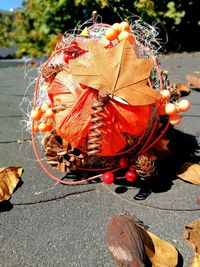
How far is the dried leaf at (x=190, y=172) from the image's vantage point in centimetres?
120

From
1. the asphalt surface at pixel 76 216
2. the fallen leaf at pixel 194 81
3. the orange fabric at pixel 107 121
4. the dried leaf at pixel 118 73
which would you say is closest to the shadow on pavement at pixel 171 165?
the asphalt surface at pixel 76 216

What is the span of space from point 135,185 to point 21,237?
429mm

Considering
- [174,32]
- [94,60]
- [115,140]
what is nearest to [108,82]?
[94,60]

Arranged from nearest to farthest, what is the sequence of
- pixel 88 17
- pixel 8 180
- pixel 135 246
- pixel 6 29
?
1. pixel 135 246
2. pixel 8 180
3. pixel 88 17
4. pixel 6 29

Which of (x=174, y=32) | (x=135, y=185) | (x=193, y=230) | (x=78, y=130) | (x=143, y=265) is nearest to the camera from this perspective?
(x=143, y=265)

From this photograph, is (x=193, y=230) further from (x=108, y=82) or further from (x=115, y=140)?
(x=108, y=82)

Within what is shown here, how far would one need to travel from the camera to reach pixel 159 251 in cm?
87

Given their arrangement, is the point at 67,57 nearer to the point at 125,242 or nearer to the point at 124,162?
the point at 124,162

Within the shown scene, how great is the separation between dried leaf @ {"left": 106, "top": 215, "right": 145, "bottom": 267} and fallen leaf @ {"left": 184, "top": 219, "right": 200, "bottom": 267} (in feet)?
0.45

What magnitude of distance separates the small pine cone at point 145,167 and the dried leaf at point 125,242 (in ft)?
0.72

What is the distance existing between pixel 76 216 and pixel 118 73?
17.0 inches

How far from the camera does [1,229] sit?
0.99m

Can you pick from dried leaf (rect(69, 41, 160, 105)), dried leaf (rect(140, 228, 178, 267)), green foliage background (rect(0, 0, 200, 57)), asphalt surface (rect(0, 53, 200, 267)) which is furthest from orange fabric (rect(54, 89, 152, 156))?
green foliage background (rect(0, 0, 200, 57))

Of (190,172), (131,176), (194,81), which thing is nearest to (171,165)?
(190,172)
